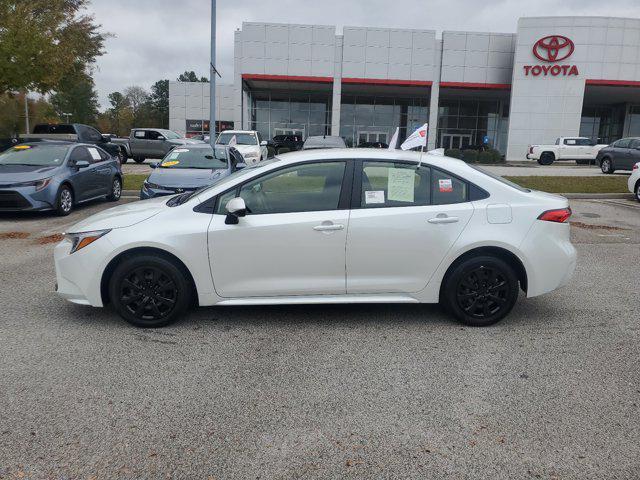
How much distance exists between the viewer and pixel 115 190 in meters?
13.4

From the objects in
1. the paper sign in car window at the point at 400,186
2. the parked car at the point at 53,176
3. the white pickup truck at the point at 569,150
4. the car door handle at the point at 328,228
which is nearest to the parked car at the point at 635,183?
the paper sign in car window at the point at 400,186

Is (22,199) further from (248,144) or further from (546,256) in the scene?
(248,144)

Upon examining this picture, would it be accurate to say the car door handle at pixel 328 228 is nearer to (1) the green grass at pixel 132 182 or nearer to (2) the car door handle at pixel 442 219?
(2) the car door handle at pixel 442 219

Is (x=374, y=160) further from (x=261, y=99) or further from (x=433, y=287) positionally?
(x=261, y=99)

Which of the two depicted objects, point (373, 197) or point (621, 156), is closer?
point (373, 197)

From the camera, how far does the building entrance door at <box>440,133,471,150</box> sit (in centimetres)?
4825

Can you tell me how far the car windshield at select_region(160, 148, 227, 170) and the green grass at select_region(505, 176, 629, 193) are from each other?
9572mm

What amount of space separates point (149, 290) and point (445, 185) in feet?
9.08

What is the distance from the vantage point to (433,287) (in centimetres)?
475

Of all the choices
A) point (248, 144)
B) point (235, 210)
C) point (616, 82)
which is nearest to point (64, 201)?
point (235, 210)

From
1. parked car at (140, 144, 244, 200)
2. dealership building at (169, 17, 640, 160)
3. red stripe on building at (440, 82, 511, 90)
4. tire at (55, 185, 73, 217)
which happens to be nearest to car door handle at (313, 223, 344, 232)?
parked car at (140, 144, 244, 200)

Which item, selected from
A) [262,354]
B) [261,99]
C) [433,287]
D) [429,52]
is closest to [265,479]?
[262,354]

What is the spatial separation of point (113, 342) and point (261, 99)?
151 ft

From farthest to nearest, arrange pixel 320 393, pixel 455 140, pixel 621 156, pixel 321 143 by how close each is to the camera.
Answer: pixel 455 140
pixel 621 156
pixel 321 143
pixel 320 393
